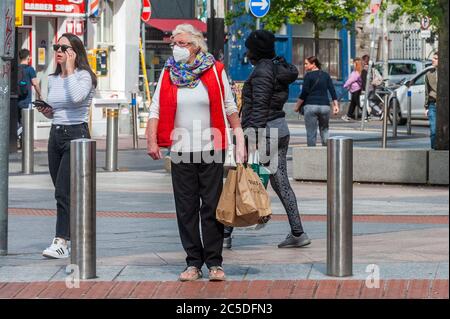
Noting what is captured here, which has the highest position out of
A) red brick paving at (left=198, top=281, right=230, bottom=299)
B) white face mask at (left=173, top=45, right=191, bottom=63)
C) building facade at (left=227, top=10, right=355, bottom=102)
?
building facade at (left=227, top=10, right=355, bottom=102)

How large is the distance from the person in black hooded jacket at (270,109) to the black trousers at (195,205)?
1.58 metres

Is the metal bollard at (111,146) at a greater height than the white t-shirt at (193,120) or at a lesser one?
lesser

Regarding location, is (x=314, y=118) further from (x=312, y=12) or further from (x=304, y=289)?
(x=312, y=12)

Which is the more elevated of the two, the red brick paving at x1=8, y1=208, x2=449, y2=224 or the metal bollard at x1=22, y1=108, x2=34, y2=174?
the metal bollard at x1=22, y1=108, x2=34, y2=174

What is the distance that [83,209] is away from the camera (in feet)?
30.8

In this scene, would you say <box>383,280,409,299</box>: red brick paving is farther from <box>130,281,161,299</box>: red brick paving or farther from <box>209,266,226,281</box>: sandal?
<box>130,281,161,299</box>: red brick paving

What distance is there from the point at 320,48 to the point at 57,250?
37.9 meters

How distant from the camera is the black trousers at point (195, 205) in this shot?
9383 mm

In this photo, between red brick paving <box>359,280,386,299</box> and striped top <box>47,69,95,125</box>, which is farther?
striped top <box>47,69,95,125</box>

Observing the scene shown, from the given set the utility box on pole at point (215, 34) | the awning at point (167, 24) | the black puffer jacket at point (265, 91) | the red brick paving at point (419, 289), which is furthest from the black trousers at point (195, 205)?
the awning at point (167, 24)

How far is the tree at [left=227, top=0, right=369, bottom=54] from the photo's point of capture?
135 ft

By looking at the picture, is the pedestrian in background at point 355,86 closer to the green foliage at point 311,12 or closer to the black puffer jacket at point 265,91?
the green foliage at point 311,12

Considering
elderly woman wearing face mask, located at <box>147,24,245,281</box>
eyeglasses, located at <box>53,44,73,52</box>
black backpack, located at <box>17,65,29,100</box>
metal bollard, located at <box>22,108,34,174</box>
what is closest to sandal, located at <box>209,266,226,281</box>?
elderly woman wearing face mask, located at <box>147,24,245,281</box>

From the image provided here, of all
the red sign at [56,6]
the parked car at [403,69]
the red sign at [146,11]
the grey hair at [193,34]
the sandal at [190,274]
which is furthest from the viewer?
the parked car at [403,69]
